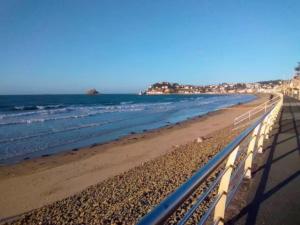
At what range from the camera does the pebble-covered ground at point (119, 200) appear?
260 inches

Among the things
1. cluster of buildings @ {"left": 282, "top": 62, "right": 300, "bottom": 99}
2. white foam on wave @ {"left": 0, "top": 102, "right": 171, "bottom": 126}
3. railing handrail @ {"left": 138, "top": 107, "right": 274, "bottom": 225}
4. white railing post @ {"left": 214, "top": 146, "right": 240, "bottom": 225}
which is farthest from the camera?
cluster of buildings @ {"left": 282, "top": 62, "right": 300, "bottom": 99}

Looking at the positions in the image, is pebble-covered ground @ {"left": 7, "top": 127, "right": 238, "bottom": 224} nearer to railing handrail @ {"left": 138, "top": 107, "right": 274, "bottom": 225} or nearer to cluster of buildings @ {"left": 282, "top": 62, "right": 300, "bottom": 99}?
railing handrail @ {"left": 138, "top": 107, "right": 274, "bottom": 225}

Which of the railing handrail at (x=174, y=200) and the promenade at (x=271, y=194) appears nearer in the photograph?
the railing handrail at (x=174, y=200)

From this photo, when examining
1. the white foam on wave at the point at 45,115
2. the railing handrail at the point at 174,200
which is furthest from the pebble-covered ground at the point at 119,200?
the white foam on wave at the point at 45,115

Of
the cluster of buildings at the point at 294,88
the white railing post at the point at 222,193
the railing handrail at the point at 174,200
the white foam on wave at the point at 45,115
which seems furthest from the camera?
the cluster of buildings at the point at 294,88

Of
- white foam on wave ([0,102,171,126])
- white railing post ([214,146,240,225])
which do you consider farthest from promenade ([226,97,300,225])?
white foam on wave ([0,102,171,126])

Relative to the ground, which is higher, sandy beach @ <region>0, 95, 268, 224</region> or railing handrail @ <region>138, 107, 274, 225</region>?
railing handrail @ <region>138, 107, 274, 225</region>

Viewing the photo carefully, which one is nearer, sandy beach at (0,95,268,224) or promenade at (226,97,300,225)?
promenade at (226,97,300,225)

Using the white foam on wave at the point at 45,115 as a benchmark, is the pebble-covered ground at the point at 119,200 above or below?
above

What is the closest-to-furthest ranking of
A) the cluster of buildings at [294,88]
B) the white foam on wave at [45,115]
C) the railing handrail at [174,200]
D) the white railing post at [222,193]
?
the railing handrail at [174,200]
the white railing post at [222,193]
the white foam on wave at [45,115]
the cluster of buildings at [294,88]

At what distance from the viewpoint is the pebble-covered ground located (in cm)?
661

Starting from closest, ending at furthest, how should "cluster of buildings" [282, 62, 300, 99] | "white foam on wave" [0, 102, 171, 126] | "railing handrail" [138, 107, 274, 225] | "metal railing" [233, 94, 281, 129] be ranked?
1. "railing handrail" [138, 107, 274, 225]
2. "metal railing" [233, 94, 281, 129]
3. "white foam on wave" [0, 102, 171, 126]
4. "cluster of buildings" [282, 62, 300, 99]

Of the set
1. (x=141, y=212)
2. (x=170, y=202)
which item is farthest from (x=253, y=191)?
(x=170, y=202)

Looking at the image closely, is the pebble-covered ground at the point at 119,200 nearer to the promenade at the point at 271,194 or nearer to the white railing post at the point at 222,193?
the promenade at the point at 271,194
